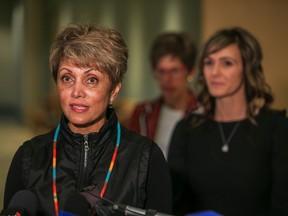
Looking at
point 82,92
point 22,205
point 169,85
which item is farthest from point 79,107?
point 169,85

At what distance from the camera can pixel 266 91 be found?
216 cm

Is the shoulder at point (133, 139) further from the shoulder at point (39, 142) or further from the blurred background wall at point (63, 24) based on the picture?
the blurred background wall at point (63, 24)

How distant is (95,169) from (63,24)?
286 cm

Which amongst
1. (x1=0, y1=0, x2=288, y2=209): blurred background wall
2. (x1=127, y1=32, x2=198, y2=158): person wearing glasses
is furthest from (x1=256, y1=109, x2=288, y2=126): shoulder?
(x1=0, y1=0, x2=288, y2=209): blurred background wall

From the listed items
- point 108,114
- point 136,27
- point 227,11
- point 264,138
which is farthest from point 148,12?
point 108,114

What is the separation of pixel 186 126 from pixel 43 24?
330 cm

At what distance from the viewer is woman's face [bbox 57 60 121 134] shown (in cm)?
123

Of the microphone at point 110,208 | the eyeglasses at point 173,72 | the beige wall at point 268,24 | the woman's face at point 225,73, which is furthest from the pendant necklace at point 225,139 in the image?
the beige wall at point 268,24

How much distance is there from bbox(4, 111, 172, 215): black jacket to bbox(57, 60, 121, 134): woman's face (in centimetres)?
5

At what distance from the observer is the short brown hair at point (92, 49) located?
1.22 meters

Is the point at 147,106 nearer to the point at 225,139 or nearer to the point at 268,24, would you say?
the point at 225,139

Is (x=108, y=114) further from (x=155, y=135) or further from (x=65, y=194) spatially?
(x=155, y=135)

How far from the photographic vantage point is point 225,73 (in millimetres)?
2070

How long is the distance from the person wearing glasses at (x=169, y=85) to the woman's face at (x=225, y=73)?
1.35ft
